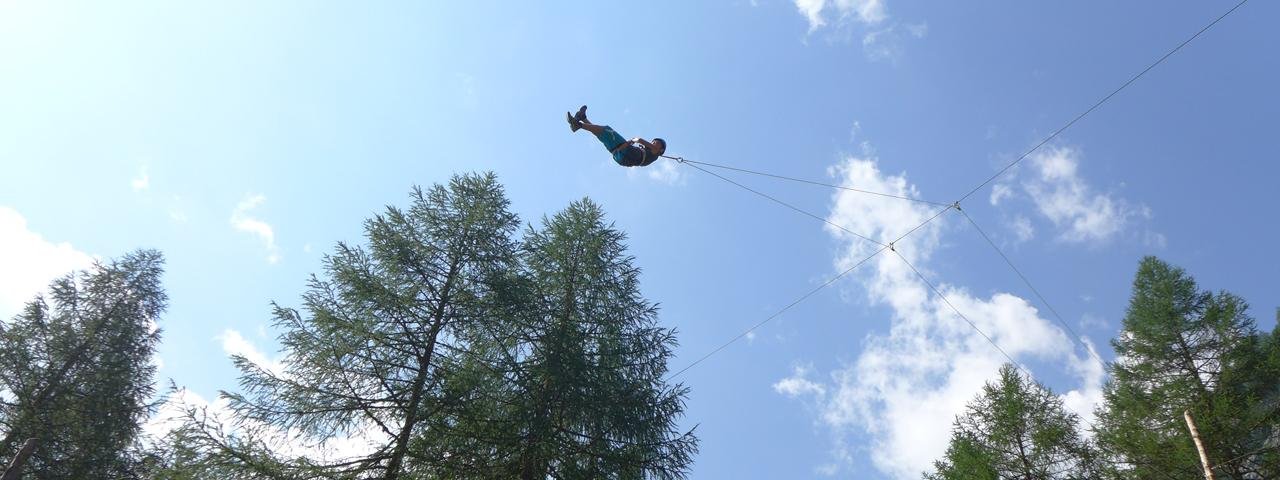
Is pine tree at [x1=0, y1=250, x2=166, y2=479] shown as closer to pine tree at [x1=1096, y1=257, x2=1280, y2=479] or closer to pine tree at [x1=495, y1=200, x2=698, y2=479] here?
pine tree at [x1=495, y1=200, x2=698, y2=479]

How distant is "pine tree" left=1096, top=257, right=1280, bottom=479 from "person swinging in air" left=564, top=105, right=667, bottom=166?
12253mm

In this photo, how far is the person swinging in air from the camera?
33.5ft

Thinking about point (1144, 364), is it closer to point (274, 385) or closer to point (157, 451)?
point (274, 385)

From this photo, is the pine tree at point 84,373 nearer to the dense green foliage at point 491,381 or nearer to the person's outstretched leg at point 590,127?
the dense green foliage at point 491,381

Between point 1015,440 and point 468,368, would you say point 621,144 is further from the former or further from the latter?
point 1015,440

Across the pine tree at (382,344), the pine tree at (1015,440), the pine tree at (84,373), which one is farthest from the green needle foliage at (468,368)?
the pine tree at (1015,440)

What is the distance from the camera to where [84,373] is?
13.4 metres

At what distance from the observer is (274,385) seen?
8570 mm

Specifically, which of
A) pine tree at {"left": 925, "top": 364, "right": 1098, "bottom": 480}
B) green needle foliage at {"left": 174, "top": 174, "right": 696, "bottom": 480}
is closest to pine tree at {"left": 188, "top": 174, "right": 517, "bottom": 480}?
green needle foliage at {"left": 174, "top": 174, "right": 696, "bottom": 480}

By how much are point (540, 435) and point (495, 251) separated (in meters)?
3.24

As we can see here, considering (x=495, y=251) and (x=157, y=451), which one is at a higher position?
(x=495, y=251)

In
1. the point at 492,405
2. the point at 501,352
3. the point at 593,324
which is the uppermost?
the point at 593,324

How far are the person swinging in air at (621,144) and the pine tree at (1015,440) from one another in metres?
11.0

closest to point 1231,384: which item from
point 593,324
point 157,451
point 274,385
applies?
point 593,324
